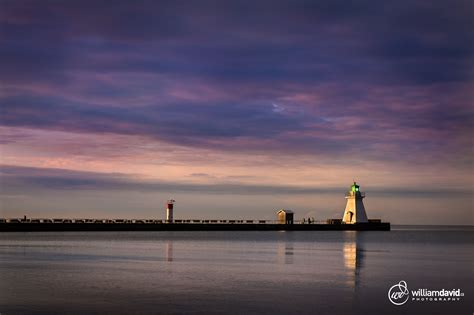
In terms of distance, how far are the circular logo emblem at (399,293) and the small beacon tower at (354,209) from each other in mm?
74548

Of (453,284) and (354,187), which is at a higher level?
(354,187)

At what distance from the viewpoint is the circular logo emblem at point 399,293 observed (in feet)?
74.9

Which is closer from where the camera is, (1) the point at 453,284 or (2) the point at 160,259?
(1) the point at 453,284

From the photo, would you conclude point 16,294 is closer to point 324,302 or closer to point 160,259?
point 324,302

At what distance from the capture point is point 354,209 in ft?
345

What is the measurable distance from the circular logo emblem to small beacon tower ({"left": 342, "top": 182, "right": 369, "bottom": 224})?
7455 cm

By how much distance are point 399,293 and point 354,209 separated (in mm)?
80832

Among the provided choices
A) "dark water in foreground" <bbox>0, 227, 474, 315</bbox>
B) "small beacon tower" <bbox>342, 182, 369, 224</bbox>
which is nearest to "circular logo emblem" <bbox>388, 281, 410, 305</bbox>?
"dark water in foreground" <bbox>0, 227, 474, 315</bbox>

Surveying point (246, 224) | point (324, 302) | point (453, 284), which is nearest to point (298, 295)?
point (324, 302)

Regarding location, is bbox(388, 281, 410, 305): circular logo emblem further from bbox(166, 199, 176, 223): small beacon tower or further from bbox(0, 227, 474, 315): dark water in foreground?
bbox(166, 199, 176, 223): small beacon tower

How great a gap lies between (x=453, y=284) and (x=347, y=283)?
4800 mm

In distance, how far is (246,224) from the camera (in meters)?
117

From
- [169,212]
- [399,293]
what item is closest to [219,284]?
[399,293]

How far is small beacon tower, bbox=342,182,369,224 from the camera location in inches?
4037
